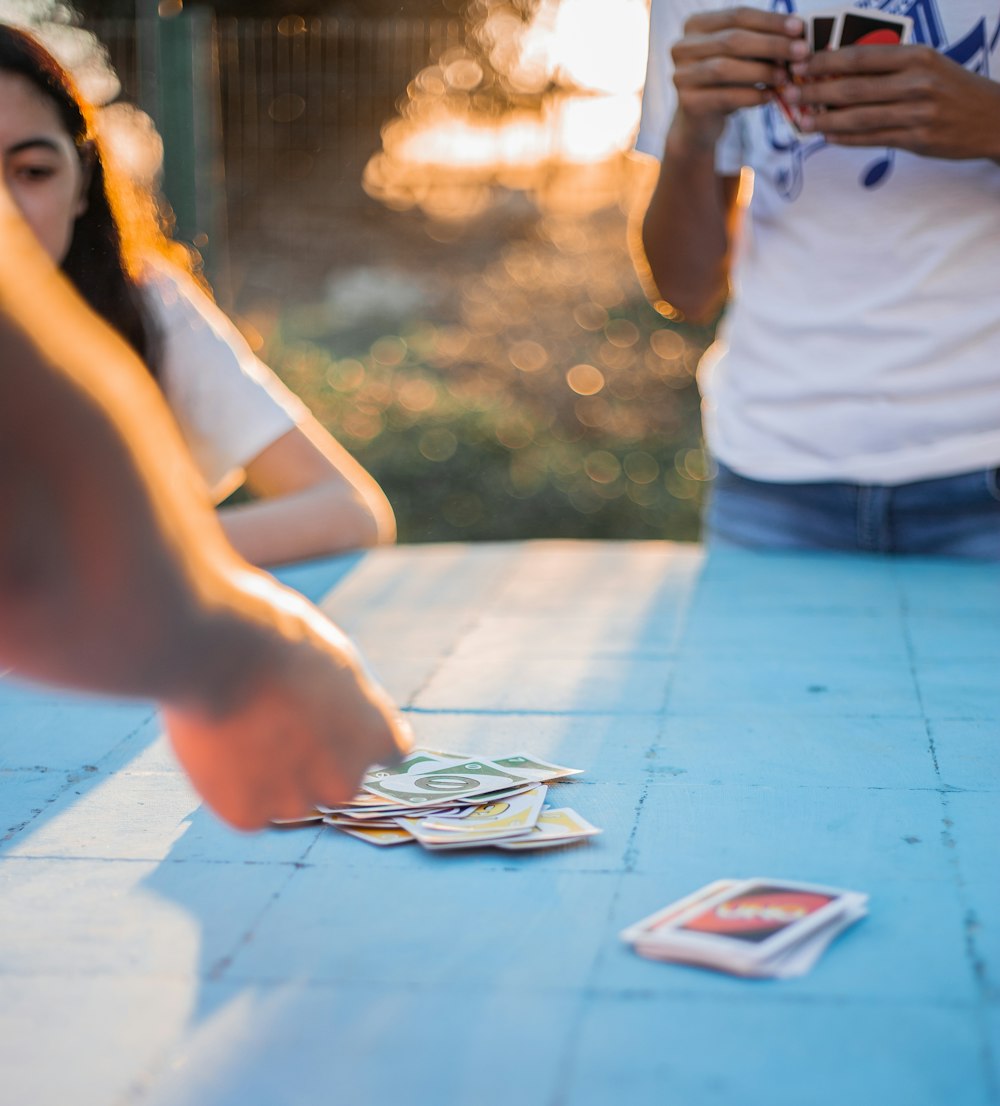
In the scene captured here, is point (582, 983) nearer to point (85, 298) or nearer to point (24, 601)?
point (24, 601)

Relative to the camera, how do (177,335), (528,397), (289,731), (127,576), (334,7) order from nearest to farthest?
(127,576) → (289,731) → (177,335) → (528,397) → (334,7)

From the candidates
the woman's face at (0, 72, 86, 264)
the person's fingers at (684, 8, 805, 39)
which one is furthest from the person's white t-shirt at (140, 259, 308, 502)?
the person's fingers at (684, 8, 805, 39)

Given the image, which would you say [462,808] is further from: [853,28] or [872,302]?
[853,28]

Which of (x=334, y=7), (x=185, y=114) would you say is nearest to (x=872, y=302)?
(x=185, y=114)

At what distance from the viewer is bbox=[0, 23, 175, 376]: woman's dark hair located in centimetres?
205

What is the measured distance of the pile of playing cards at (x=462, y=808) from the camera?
3.50 ft

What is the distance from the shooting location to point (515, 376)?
688 cm

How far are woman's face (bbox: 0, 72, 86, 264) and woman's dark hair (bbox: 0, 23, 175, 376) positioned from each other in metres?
0.05

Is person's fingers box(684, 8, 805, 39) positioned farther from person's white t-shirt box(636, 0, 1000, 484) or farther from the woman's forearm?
the woman's forearm

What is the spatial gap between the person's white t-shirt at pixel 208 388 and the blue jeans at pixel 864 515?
819 mm

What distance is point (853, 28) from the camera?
1.80 meters

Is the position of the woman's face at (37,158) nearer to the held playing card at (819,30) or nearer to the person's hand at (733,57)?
the person's hand at (733,57)

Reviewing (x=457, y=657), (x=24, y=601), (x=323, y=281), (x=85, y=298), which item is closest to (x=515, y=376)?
(x=323, y=281)

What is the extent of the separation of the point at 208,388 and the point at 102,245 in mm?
293
